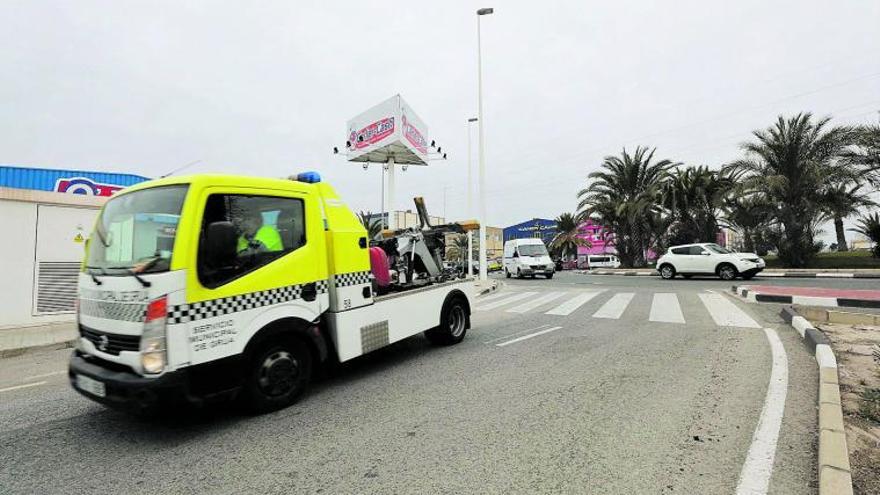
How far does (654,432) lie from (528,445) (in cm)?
105

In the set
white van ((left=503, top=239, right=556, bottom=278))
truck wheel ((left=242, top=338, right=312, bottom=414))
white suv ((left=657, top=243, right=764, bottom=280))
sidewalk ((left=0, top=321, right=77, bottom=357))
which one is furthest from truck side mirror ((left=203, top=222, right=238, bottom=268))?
white van ((left=503, top=239, right=556, bottom=278))

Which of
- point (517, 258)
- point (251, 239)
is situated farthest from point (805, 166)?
point (251, 239)

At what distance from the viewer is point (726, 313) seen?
9.25 meters

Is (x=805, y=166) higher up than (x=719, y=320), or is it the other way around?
(x=805, y=166)

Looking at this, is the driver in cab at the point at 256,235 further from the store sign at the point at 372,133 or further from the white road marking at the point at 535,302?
the store sign at the point at 372,133

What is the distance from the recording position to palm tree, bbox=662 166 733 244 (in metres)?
26.9

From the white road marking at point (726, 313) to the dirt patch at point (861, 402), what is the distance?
4.90 ft

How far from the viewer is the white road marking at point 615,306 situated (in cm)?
955

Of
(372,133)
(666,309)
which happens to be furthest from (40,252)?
(372,133)

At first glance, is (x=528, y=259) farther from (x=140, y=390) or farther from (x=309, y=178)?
(x=140, y=390)

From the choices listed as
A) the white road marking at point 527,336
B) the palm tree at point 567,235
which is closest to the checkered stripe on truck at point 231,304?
the white road marking at point 527,336

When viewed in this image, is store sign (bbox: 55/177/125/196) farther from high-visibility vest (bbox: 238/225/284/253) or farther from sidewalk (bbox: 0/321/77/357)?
high-visibility vest (bbox: 238/225/284/253)

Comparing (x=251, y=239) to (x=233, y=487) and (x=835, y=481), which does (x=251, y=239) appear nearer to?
(x=233, y=487)

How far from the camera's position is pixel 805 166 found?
861 inches
